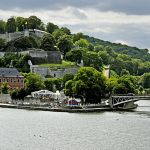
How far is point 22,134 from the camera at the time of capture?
190ft

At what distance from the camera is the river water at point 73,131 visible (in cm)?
5172

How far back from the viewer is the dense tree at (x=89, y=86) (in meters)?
92.1

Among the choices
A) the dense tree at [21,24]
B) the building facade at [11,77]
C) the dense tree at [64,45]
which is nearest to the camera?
the building facade at [11,77]

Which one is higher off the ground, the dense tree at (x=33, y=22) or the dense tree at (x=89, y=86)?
the dense tree at (x=33, y=22)

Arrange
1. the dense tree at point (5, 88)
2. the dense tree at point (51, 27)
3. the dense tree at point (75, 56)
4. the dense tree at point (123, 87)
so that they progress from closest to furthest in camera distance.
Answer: the dense tree at point (123, 87)
the dense tree at point (5, 88)
the dense tree at point (75, 56)
the dense tree at point (51, 27)

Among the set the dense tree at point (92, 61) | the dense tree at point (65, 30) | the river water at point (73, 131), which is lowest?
the river water at point (73, 131)

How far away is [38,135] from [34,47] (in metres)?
79.8

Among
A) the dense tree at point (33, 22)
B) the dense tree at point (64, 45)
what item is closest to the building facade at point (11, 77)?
the dense tree at point (64, 45)

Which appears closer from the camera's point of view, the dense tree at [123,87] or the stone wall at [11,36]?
the dense tree at [123,87]

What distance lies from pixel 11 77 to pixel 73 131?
2288 inches

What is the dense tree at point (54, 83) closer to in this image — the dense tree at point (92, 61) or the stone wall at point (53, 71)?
the stone wall at point (53, 71)

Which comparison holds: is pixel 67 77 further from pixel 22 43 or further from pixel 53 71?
pixel 22 43

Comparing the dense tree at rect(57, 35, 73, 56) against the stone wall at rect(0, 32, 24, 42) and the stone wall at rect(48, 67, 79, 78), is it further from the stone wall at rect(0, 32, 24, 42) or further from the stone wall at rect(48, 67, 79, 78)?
the stone wall at rect(48, 67, 79, 78)

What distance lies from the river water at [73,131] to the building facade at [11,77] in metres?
36.1
